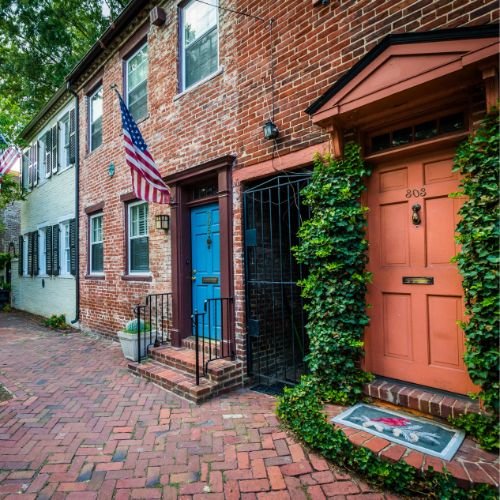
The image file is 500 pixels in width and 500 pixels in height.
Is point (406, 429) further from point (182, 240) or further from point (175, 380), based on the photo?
point (182, 240)

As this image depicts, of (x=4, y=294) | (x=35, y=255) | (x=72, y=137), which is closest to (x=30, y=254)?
(x=35, y=255)

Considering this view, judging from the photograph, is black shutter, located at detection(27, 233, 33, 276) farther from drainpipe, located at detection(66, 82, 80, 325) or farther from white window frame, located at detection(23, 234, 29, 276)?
drainpipe, located at detection(66, 82, 80, 325)

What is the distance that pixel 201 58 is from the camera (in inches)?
216

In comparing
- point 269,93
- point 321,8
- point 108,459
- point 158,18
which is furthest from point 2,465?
point 158,18

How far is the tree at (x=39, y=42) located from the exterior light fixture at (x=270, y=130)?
41.2 ft

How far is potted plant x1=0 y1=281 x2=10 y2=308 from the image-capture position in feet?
46.8

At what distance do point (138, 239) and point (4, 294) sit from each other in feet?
37.2

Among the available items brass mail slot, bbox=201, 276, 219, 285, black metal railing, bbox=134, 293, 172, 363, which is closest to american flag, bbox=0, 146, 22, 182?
black metal railing, bbox=134, 293, 172, 363

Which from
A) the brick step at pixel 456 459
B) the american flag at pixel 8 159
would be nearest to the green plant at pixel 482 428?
the brick step at pixel 456 459

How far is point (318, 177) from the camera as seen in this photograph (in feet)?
11.8

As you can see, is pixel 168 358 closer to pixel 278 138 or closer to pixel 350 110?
pixel 278 138

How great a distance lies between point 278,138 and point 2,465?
4.16 m

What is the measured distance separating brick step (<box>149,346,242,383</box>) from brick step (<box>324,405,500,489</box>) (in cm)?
183

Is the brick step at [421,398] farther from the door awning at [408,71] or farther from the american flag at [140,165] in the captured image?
the american flag at [140,165]
